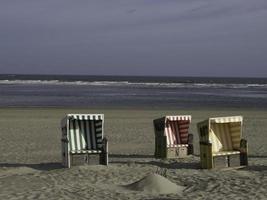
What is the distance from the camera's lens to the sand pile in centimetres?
854

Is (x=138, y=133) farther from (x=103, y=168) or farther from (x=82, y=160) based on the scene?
(x=103, y=168)

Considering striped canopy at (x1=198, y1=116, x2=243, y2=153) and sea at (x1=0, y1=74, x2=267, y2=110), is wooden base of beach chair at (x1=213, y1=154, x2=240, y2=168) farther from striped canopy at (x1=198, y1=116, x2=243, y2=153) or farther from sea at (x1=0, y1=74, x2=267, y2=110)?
sea at (x1=0, y1=74, x2=267, y2=110)

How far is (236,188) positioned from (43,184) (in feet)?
10.2

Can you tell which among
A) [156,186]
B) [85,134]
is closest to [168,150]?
[85,134]

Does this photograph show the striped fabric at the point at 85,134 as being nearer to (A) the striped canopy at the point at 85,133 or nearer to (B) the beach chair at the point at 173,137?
(A) the striped canopy at the point at 85,133

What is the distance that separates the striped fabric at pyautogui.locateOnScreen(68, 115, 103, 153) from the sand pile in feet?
9.26

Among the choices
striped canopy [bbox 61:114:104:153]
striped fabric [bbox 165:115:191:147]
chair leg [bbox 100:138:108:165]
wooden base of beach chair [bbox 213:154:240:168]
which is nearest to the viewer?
chair leg [bbox 100:138:108:165]

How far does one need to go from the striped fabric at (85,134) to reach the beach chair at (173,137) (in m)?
1.57

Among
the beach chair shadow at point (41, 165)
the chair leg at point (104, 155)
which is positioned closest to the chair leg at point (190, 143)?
the chair leg at point (104, 155)

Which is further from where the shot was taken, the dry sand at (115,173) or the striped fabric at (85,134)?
the striped fabric at (85,134)

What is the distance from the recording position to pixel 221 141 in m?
11.7

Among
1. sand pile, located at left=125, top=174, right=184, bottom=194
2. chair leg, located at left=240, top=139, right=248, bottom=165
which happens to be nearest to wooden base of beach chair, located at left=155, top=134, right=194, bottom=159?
chair leg, located at left=240, top=139, right=248, bottom=165

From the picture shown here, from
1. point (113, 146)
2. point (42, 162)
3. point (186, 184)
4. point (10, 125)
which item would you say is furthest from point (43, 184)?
point (10, 125)

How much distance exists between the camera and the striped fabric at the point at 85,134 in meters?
11.5
